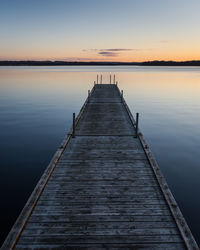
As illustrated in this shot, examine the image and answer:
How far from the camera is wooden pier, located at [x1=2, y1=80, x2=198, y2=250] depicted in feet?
15.8

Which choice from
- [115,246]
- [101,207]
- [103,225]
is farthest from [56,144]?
[115,246]

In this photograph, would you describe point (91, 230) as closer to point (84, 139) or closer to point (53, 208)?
point (53, 208)

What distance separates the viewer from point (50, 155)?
1403cm

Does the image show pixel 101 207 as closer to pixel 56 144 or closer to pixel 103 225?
pixel 103 225

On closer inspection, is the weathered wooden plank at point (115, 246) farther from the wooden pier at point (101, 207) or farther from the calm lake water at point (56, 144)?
the calm lake water at point (56, 144)

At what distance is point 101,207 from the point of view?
589 cm

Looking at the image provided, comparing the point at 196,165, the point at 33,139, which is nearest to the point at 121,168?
the point at 196,165

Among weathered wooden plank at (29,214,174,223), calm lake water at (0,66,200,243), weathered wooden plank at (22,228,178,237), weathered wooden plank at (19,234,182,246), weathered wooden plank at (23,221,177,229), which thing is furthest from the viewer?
calm lake water at (0,66,200,243)

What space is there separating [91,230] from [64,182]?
2.35 metres

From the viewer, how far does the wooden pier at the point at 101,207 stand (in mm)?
4809

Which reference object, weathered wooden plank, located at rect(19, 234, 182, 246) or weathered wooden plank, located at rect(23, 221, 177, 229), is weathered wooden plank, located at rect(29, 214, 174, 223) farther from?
weathered wooden plank, located at rect(19, 234, 182, 246)

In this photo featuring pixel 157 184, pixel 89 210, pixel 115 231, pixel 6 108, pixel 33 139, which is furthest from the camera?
pixel 6 108

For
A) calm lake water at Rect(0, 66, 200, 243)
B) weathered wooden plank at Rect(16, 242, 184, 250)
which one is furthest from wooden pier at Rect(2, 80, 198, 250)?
calm lake water at Rect(0, 66, 200, 243)

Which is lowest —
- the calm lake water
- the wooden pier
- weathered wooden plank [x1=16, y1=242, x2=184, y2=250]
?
the calm lake water
